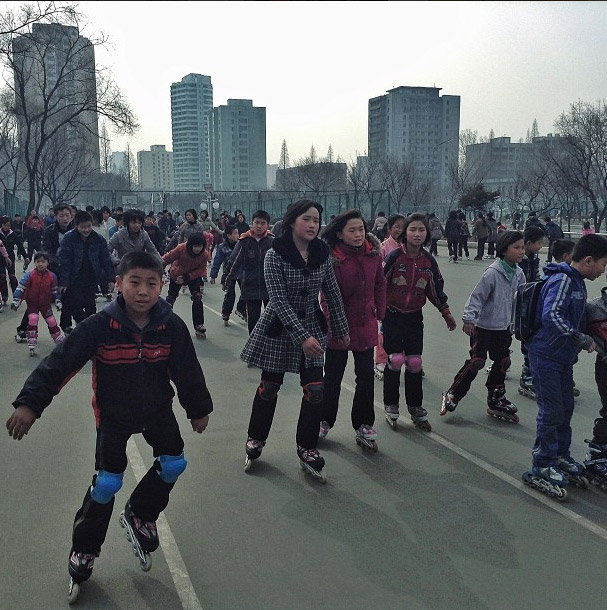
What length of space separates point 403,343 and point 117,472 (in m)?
2.99

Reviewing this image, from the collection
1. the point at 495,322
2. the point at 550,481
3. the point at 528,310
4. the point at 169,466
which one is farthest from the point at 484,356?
the point at 169,466

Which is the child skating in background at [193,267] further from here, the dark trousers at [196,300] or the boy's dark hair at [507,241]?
the boy's dark hair at [507,241]

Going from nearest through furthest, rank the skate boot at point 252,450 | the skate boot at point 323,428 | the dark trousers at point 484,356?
the skate boot at point 252,450, the skate boot at point 323,428, the dark trousers at point 484,356

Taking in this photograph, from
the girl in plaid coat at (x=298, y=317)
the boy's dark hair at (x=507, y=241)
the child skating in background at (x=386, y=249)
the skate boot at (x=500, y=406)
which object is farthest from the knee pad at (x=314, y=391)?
the child skating in background at (x=386, y=249)

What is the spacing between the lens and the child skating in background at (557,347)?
4.11 metres

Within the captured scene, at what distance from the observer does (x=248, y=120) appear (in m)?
140

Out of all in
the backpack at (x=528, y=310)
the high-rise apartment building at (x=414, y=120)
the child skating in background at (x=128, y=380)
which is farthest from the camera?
the high-rise apartment building at (x=414, y=120)

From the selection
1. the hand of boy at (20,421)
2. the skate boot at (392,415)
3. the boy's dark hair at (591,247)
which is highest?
the boy's dark hair at (591,247)

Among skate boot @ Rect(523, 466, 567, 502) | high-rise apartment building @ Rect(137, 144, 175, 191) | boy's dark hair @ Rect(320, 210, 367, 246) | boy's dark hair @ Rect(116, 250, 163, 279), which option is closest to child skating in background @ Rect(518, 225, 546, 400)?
skate boot @ Rect(523, 466, 567, 502)

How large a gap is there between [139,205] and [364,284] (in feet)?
153

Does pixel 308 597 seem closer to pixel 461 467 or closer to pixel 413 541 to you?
pixel 413 541

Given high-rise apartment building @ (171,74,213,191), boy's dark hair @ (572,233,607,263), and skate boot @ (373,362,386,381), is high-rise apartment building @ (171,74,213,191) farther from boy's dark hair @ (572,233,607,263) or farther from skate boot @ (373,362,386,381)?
boy's dark hair @ (572,233,607,263)

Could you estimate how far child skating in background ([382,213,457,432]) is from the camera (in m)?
5.43

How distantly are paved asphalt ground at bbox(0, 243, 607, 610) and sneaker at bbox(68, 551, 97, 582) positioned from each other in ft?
0.27
